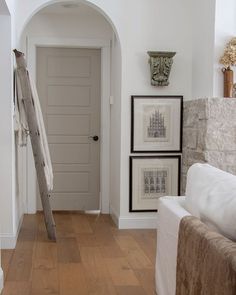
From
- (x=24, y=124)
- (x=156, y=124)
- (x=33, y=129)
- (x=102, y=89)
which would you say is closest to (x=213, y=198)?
(x=33, y=129)

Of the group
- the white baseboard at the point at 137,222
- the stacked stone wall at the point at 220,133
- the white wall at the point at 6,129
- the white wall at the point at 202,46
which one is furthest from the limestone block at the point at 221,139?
the white wall at the point at 6,129

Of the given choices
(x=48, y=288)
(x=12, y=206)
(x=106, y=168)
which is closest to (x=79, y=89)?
(x=106, y=168)

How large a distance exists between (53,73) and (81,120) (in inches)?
28.5

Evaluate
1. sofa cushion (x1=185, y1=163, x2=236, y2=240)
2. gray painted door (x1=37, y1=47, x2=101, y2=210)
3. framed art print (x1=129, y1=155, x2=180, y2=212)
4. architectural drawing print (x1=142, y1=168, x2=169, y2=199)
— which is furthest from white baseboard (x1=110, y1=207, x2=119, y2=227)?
sofa cushion (x1=185, y1=163, x2=236, y2=240)

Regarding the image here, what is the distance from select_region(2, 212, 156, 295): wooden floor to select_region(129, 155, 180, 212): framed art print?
333 millimetres

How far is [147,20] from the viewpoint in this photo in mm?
5051

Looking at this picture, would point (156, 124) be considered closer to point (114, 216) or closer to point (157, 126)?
point (157, 126)

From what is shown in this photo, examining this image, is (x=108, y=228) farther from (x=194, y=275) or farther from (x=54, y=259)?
(x=194, y=275)

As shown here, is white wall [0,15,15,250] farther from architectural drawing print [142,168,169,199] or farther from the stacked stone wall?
the stacked stone wall

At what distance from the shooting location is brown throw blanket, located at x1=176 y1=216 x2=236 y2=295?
1.70m

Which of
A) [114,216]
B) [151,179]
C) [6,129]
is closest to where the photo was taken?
[6,129]

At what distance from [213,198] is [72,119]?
4.19 m

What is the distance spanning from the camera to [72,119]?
20.5 feet

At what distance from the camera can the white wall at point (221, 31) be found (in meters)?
4.53
